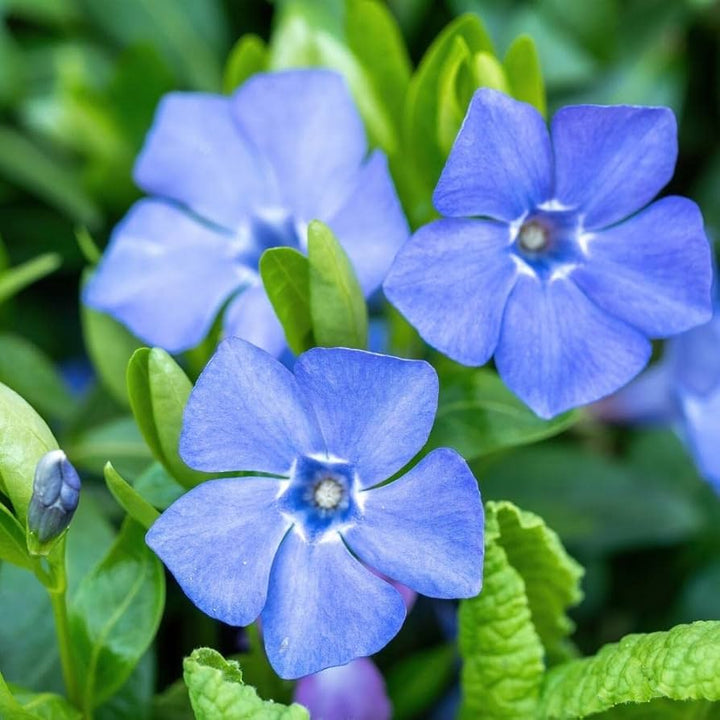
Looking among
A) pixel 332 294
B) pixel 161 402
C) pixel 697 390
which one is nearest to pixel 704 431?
pixel 697 390

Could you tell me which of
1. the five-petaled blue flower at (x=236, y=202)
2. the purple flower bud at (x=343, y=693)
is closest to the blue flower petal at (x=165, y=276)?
the five-petaled blue flower at (x=236, y=202)

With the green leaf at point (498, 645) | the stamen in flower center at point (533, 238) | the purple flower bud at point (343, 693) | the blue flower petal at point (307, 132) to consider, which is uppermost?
the blue flower petal at point (307, 132)

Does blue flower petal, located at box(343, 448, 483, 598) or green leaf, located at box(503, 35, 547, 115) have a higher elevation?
green leaf, located at box(503, 35, 547, 115)

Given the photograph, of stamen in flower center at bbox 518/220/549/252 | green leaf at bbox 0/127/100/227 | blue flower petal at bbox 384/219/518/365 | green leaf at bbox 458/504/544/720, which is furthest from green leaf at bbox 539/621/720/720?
green leaf at bbox 0/127/100/227

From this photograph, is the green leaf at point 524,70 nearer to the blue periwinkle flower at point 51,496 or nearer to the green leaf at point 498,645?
the green leaf at point 498,645

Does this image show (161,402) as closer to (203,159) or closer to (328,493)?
(328,493)

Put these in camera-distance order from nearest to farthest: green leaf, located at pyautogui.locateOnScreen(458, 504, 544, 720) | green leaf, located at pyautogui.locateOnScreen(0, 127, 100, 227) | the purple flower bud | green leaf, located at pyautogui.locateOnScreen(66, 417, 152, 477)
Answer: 1. green leaf, located at pyautogui.locateOnScreen(458, 504, 544, 720)
2. the purple flower bud
3. green leaf, located at pyautogui.locateOnScreen(66, 417, 152, 477)
4. green leaf, located at pyautogui.locateOnScreen(0, 127, 100, 227)

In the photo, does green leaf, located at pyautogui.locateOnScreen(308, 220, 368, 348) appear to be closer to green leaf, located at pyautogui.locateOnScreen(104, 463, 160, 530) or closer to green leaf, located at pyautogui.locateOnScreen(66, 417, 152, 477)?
green leaf, located at pyautogui.locateOnScreen(104, 463, 160, 530)
